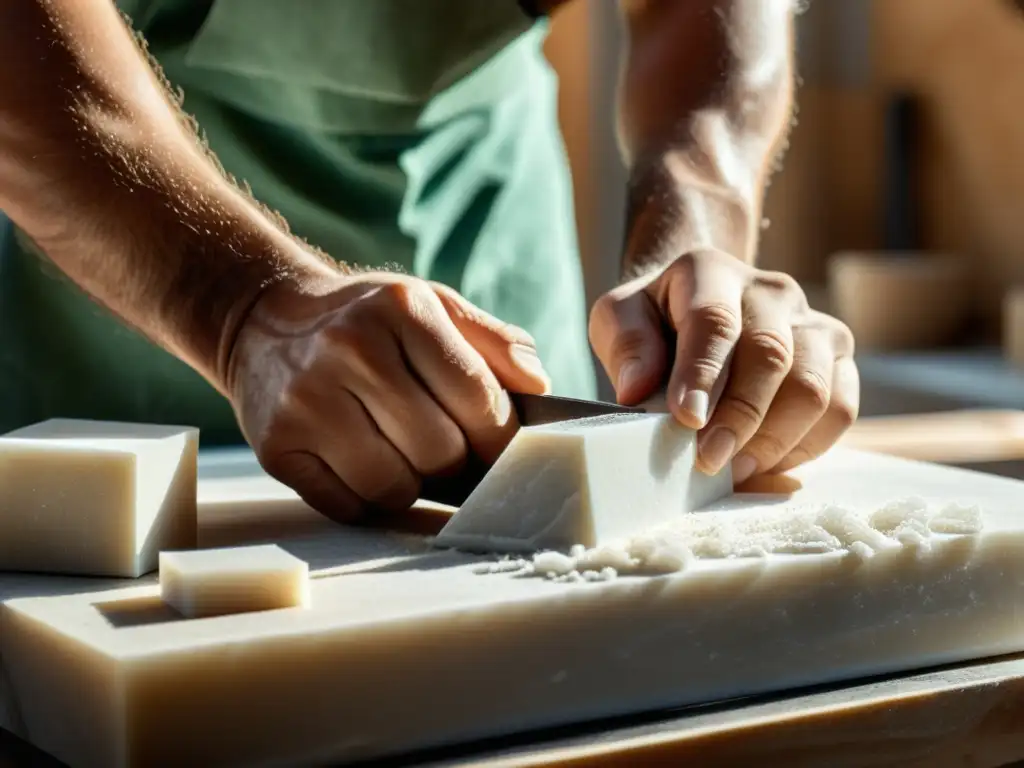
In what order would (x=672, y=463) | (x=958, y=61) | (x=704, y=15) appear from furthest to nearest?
(x=958, y=61) → (x=704, y=15) → (x=672, y=463)

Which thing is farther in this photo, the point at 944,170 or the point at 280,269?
the point at 944,170

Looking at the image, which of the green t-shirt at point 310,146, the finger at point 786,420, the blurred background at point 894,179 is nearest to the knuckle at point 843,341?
the finger at point 786,420

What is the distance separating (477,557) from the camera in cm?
95

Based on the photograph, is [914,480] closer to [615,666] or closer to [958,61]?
[615,666]

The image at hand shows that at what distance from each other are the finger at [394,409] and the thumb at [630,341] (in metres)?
0.21

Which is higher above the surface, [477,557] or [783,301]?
[783,301]

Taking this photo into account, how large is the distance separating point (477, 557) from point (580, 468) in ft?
0.33

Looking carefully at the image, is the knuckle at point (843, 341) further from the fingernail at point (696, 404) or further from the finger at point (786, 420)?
the fingernail at point (696, 404)

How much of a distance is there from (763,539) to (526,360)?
0.29 metres

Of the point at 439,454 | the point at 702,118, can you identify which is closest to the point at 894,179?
the point at 702,118

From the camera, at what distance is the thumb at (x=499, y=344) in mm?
1094

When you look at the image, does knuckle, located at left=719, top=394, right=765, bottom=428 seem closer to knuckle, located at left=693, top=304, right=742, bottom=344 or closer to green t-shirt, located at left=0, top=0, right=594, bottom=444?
knuckle, located at left=693, top=304, right=742, bottom=344

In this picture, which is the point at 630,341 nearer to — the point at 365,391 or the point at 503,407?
the point at 503,407

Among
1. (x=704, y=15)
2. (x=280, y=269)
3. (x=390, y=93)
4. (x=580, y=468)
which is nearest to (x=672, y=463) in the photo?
(x=580, y=468)
